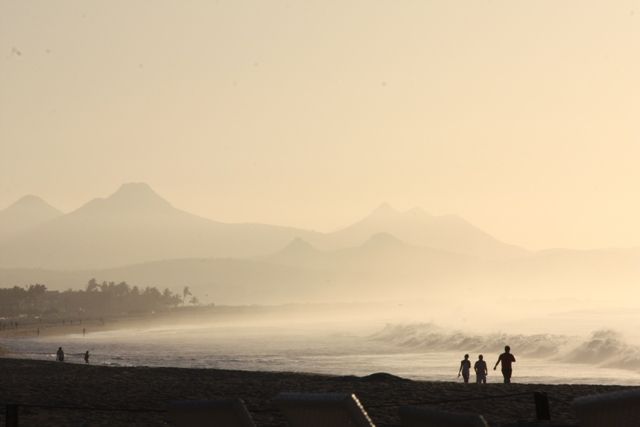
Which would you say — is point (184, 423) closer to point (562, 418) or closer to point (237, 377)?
point (562, 418)

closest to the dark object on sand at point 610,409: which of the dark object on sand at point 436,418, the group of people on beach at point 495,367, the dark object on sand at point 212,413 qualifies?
the dark object on sand at point 436,418

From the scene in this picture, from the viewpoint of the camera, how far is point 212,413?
392 inches

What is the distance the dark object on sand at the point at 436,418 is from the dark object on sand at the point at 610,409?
802mm

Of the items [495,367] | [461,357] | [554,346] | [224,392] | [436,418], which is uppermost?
[554,346]

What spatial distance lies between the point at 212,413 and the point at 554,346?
243 ft

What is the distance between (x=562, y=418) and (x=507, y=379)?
360 inches

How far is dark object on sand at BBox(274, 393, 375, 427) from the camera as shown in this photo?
356 inches

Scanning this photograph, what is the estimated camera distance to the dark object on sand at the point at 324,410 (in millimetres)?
9047

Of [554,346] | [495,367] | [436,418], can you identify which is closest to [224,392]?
[495,367]

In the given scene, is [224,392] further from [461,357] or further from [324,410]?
[461,357]

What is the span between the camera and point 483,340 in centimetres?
9656

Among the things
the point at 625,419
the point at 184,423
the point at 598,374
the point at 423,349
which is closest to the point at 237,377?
the point at 184,423

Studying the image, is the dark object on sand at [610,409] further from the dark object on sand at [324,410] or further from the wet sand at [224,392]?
the wet sand at [224,392]

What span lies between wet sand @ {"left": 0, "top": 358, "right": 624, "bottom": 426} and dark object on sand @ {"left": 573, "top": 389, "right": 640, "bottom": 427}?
13185 mm
